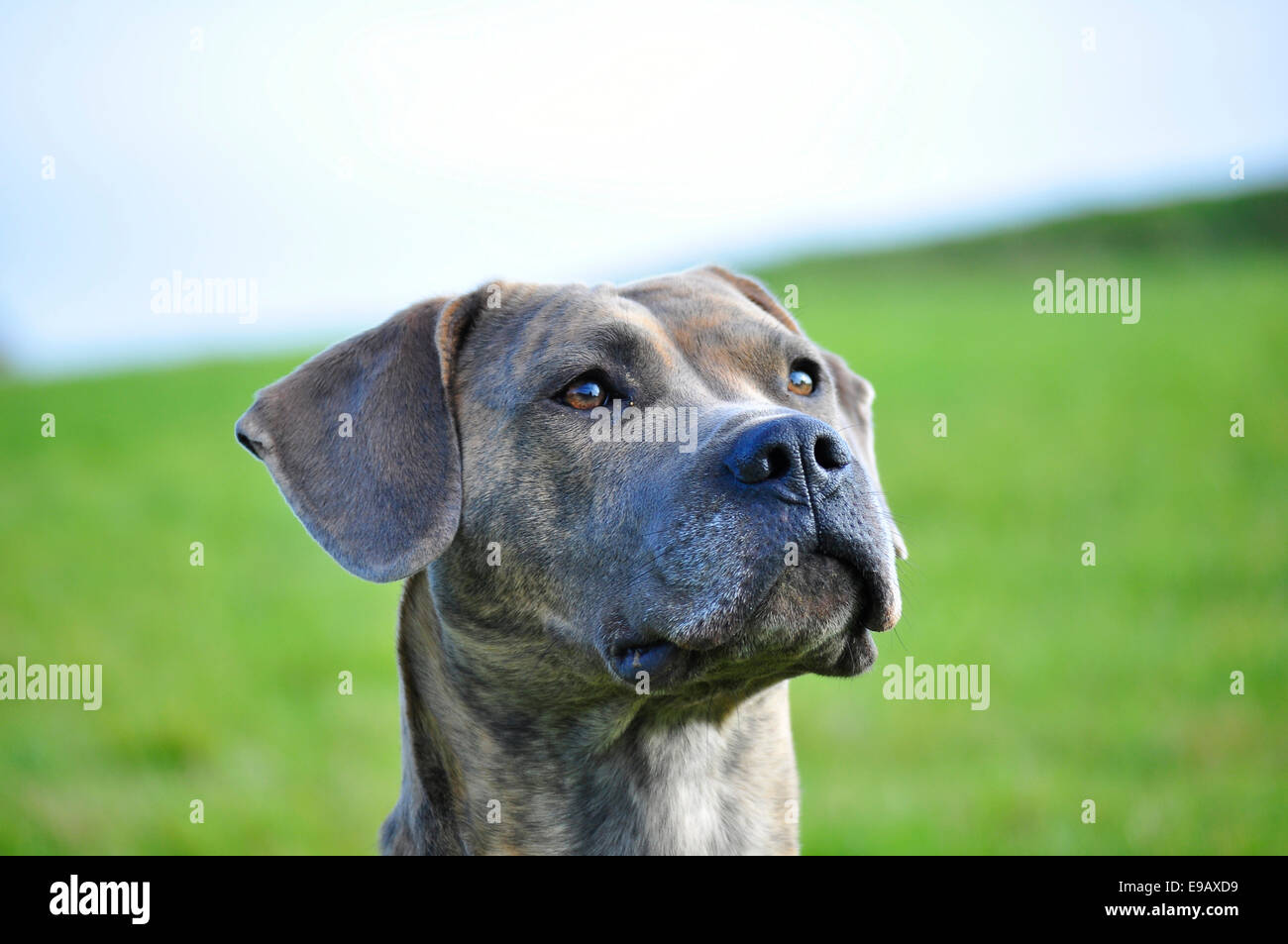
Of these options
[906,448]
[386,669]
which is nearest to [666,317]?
[386,669]

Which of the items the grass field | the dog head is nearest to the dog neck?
the dog head

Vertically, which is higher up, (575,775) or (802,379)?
(802,379)

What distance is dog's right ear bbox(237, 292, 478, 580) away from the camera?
3918mm

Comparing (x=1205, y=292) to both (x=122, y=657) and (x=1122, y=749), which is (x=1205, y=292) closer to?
(x=1122, y=749)

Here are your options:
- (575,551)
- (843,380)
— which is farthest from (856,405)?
(575,551)

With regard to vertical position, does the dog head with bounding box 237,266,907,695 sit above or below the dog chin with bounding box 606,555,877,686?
above

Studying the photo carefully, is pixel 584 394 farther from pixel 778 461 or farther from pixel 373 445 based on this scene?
pixel 778 461

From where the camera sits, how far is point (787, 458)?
10.8ft

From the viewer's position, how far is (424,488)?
3.97 metres

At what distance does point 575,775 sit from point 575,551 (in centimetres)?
74

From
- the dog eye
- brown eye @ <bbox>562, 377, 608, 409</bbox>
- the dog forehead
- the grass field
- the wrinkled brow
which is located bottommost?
the grass field

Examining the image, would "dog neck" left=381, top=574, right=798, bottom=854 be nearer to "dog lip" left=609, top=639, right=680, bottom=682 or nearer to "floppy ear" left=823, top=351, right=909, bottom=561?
"dog lip" left=609, top=639, right=680, bottom=682

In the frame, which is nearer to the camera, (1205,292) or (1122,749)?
(1122,749)
